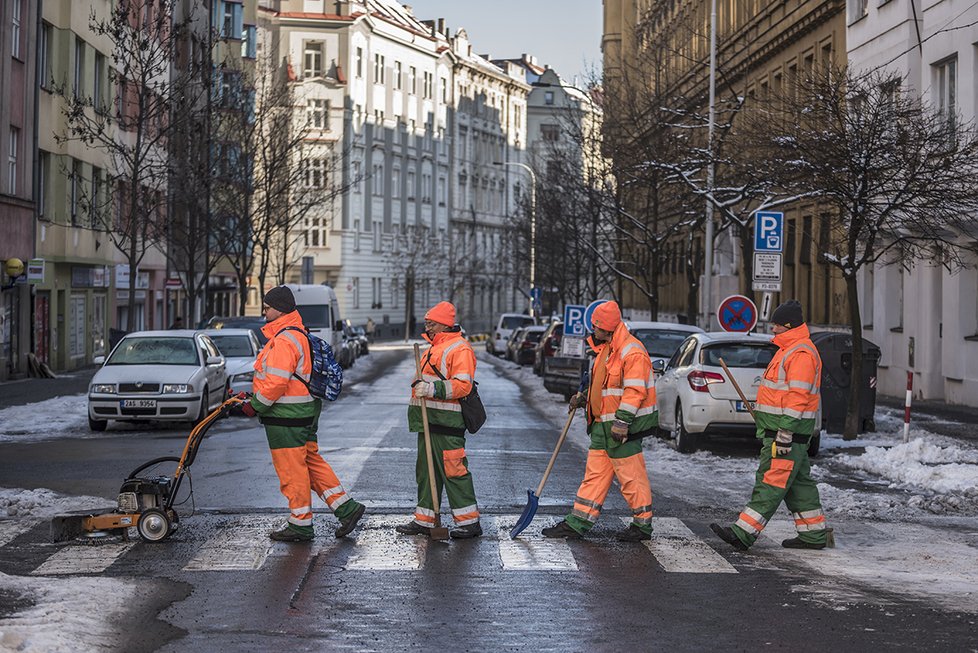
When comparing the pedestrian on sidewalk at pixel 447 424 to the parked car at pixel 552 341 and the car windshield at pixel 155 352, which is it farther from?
the parked car at pixel 552 341

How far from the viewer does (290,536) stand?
35.9ft

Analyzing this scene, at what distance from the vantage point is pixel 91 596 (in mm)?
8672

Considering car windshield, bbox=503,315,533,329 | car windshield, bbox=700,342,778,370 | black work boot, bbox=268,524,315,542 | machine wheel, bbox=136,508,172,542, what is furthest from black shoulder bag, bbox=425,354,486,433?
car windshield, bbox=503,315,533,329

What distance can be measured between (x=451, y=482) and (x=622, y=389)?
134 centimetres

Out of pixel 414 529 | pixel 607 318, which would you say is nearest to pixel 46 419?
pixel 414 529

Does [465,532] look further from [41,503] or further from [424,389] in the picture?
[41,503]

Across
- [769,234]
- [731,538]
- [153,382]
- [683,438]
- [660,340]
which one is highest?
[769,234]

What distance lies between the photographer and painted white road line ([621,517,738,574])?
1012 centimetres

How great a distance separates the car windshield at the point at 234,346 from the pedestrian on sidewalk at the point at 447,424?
60.3 feet

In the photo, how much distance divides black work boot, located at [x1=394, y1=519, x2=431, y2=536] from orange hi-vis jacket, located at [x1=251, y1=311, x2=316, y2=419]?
1.09m

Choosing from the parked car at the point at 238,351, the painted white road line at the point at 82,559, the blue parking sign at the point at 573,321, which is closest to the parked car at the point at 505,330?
the blue parking sign at the point at 573,321

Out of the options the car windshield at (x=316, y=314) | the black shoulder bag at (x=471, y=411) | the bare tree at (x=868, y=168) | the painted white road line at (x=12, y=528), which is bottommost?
the painted white road line at (x=12, y=528)

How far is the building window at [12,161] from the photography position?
120ft

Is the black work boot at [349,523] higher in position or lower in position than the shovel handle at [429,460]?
lower
